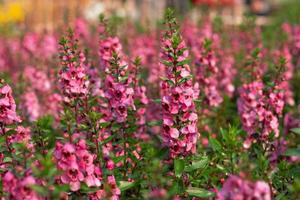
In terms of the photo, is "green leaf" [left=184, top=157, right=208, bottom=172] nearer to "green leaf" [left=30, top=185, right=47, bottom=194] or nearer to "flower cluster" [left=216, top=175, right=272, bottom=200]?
"flower cluster" [left=216, top=175, right=272, bottom=200]

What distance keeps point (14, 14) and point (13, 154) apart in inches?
476

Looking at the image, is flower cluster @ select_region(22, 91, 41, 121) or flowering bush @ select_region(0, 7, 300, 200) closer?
flowering bush @ select_region(0, 7, 300, 200)

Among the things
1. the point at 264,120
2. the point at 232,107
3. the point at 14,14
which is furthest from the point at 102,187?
the point at 14,14

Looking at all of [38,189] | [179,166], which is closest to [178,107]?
[179,166]

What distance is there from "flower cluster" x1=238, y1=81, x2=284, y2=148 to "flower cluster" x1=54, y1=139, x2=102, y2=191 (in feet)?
5.23

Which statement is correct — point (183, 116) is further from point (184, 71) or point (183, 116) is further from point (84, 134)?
point (84, 134)

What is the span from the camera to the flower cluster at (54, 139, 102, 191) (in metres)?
2.89

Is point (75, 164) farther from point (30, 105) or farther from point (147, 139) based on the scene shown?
point (30, 105)

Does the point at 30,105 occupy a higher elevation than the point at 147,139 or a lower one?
higher

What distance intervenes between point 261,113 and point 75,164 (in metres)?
1.85

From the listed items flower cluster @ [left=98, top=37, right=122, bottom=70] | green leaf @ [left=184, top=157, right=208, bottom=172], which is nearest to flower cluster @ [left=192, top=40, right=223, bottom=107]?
flower cluster @ [left=98, top=37, right=122, bottom=70]

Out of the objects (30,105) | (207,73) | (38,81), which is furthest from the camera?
(38,81)

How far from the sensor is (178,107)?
346 cm

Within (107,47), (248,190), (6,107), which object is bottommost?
(248,190)
